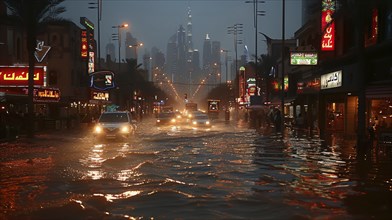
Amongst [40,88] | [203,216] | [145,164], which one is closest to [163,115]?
[40,88]

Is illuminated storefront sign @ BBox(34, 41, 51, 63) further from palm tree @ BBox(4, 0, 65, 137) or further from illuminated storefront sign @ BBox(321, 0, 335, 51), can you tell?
illuminated storefront sign @ BBox(321, 0, 335, 51)

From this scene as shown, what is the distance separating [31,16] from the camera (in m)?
33.8

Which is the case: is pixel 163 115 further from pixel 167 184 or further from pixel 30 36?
pixel 167 184

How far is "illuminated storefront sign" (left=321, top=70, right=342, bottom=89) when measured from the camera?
31422mm

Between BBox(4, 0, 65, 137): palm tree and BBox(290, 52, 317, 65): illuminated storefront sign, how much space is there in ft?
53.5

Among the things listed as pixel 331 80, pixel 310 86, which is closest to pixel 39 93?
pixel 310 86

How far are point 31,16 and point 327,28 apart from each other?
18956mm

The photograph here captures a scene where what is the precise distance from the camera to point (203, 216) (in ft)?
30.8

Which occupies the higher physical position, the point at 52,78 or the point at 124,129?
the point at 52,78

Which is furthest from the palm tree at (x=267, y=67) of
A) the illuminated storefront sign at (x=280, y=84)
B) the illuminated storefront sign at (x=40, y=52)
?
the illuminated storefront sign at (x=40, y=52)

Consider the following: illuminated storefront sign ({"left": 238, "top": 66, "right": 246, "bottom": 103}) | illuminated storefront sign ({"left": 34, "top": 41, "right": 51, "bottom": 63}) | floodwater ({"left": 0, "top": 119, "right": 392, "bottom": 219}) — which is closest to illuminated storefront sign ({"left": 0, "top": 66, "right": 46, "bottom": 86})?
illuminated storefront sign ({"left": 34, "top": 41, "right": 51, "bottom": 63})

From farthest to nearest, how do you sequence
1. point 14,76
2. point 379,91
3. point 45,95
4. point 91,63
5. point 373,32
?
point 91,63
point 45,95
point 14,76
point 373,32
point 379,91

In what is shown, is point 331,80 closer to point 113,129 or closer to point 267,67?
→ point 113,129

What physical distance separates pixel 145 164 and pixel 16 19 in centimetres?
2118
